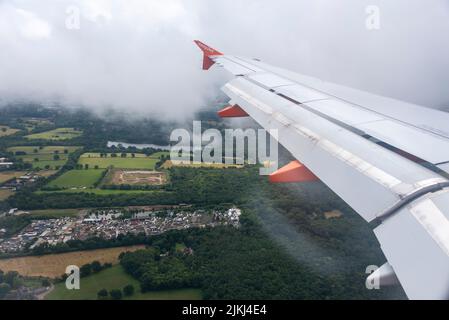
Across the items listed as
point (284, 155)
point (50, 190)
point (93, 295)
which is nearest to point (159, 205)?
point (50, 190)

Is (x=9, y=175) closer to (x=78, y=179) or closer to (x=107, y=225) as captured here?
(x=78, y=179)

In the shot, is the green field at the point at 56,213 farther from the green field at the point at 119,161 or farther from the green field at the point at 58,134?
the green field at the point at 58,134

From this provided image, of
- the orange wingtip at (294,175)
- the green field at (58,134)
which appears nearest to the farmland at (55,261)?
the orange wingtip at (294,175)

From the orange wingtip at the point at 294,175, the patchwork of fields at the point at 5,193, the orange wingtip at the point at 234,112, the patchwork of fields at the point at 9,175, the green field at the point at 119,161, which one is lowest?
the patchwork of fields at the point at 5,193

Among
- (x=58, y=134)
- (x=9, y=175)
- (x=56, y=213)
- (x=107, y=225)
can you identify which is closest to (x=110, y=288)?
(x=107, y=225)

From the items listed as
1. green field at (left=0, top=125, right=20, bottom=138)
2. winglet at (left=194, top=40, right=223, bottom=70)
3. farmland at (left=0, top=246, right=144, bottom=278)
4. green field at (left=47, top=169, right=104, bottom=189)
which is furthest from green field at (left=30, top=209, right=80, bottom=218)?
green field at (left=0, top=125, right=20, bottom=138)

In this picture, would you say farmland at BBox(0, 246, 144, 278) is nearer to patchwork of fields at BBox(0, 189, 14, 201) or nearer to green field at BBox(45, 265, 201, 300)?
green field at BBox(45, 265, 201, 300)
